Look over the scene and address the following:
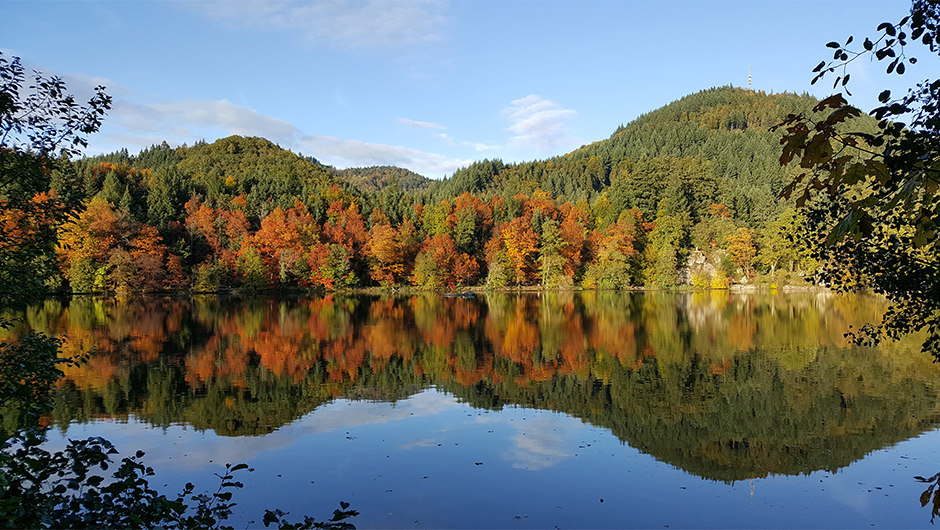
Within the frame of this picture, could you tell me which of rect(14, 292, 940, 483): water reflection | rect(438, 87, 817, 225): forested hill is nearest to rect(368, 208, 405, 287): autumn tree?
rect(438, 87, 817, 225): forested hill

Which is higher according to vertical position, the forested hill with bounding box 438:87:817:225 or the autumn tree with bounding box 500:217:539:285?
the forested hill with bounding box 438:87:817:225

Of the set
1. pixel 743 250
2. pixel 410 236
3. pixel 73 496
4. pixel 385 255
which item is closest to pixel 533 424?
pixel 73 496

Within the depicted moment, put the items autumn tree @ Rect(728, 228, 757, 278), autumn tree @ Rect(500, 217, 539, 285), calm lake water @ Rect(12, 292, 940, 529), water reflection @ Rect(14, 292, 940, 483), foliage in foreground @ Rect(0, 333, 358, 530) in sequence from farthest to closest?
autumn tree @ Rect(500, 217, 539, 285) → autumn tree @ Rect(728, 228, 757, 278) → water reflection @ Rect(14, 292, 940, 483) → calm lake water @ Rect(12, 292, 940, 529) → foliage in foreground @ Rect(0, 333, 358, 530)

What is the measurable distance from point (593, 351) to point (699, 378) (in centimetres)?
519

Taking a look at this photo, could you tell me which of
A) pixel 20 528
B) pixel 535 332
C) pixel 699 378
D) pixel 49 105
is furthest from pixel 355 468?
pixel 535 332

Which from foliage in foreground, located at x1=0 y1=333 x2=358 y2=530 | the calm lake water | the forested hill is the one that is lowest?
the calm lake water

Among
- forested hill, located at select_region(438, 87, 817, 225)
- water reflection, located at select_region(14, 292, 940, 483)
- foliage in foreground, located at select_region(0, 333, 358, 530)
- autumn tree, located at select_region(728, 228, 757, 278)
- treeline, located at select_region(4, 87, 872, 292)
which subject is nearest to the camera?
foliage in foreground, located at select_region(0, 333, 358, 530)

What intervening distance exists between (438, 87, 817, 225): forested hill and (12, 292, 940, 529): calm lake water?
5047cm

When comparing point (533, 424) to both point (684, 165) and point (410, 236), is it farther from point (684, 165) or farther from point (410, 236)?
point (684, 165)

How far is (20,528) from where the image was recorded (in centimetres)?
442

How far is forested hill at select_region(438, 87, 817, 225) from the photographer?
252 ft

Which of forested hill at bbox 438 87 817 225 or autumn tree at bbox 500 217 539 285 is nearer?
autumn tree at bbox 500 217 539 285

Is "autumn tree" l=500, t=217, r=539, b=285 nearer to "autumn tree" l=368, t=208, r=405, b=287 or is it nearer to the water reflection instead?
"autumn tree" l=368, t=208, r=405, b=287

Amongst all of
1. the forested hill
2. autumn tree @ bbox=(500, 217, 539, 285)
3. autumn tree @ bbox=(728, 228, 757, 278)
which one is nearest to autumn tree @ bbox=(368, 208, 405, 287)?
autumn tree @ bbox=(500, 217, 539, 285)
